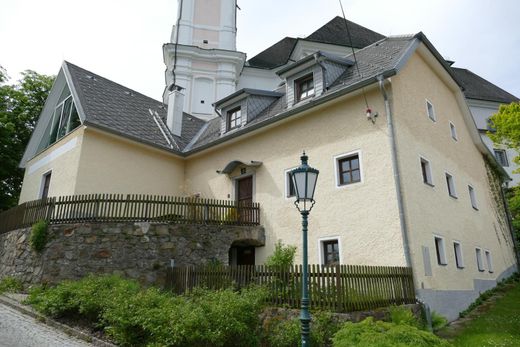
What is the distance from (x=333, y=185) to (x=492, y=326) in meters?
5.72

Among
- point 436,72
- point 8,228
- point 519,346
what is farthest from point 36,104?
point 519,346

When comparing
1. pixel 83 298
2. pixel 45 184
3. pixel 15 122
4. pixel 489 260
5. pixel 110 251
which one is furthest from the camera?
pixel 15 122

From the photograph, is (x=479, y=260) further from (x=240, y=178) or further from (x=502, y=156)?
(x=502, y=156)

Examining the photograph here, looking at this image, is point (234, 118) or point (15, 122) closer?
point (234, 118)

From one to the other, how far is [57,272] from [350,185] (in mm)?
9042

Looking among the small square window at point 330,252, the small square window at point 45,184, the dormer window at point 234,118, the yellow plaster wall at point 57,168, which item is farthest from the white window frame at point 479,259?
the small square window at point 45,184

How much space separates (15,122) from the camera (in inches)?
867

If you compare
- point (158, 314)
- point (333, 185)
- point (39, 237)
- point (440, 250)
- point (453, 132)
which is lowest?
point (158, 314)

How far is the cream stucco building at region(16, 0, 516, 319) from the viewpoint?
37.0 ft

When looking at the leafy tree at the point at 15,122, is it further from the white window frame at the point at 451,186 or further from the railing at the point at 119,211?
the white window frame at the point at 451,186

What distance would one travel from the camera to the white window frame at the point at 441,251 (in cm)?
1176

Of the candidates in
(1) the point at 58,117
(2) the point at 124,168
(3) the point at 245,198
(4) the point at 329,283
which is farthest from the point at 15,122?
(4) the point at 329,283

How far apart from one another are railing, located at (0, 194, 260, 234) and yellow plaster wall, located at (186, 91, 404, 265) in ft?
5.72

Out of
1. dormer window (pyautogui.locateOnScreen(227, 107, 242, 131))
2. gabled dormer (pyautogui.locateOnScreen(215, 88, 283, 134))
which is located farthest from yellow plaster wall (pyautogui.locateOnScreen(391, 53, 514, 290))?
dormer window (pyautogui.locateOnScreen(227, 107, 242, 131))
